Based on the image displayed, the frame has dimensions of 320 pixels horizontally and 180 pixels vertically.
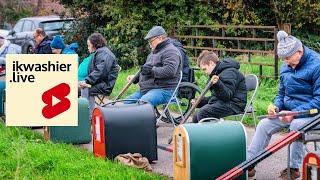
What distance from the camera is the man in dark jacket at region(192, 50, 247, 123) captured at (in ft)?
26.8

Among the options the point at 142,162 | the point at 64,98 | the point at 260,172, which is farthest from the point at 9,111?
the point at 260,172

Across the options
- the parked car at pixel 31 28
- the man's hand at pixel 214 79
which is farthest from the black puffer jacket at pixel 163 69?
the parked car at pixel 31 28

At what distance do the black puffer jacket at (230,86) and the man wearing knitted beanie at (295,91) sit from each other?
897mm

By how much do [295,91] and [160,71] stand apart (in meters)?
2.81

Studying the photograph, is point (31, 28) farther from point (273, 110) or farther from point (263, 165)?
point (273, 110)

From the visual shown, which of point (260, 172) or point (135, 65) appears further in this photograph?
point (135, 65)

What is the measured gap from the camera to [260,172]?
776 centimetres

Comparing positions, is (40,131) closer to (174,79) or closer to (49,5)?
(174,79)

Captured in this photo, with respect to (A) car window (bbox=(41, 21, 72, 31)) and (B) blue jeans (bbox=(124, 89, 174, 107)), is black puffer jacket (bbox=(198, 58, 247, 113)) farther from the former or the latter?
(A) car window (bbox=(41, 21, 72, 31))

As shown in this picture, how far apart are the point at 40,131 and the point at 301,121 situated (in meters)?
5.08

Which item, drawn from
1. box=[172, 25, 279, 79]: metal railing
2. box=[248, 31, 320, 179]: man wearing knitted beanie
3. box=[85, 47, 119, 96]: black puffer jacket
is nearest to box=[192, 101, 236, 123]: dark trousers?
box=[248, 31, 320, 179]: man wearing knitted beanie

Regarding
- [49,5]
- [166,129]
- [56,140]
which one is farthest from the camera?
[49,5]

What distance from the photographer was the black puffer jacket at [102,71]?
10.9 m
